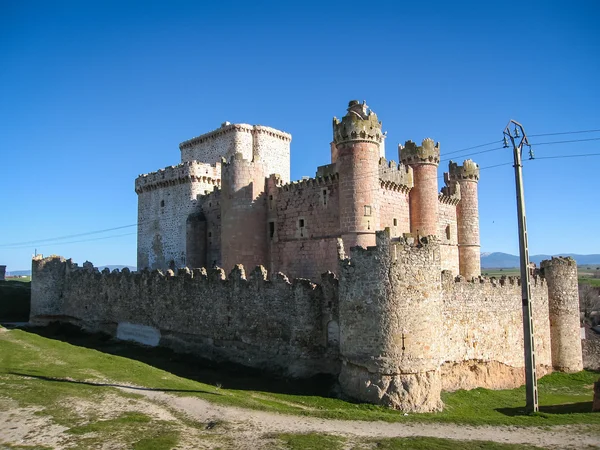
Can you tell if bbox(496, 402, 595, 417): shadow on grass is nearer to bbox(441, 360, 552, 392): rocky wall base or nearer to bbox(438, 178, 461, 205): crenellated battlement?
bbox(441, 360, 552, 392): rocky wall base

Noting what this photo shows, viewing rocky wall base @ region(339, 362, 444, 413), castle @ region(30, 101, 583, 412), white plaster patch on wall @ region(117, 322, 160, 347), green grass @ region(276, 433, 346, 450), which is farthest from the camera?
white plaster patch on wall @ region(117, 322, 160, 347)

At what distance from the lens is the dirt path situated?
1489cm

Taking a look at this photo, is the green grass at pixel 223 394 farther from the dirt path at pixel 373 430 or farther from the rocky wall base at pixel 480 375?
the dirt path at pixel 373 430

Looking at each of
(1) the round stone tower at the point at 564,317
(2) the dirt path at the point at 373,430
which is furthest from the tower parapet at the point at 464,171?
(2) the dirt path at the point at 373,430

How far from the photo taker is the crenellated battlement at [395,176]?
2939 centimetres

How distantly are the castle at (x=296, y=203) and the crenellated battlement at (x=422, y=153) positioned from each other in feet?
0.20

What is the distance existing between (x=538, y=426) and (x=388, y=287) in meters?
6.22

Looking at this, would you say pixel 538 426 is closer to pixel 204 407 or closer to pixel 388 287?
pixel 388 287

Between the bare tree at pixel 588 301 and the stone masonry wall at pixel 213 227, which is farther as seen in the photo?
the bare tree at pixel 588 301

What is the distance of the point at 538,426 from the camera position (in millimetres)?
16391

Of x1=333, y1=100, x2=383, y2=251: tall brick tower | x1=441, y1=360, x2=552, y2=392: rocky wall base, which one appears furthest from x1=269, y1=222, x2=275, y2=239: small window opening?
x1=441, y1=360, x2=552, y2=392: rocky wall base

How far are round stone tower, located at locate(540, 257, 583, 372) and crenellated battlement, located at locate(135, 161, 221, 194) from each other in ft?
77.2

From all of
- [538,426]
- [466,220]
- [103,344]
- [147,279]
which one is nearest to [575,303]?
[466,220]

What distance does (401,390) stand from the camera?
736 inches
